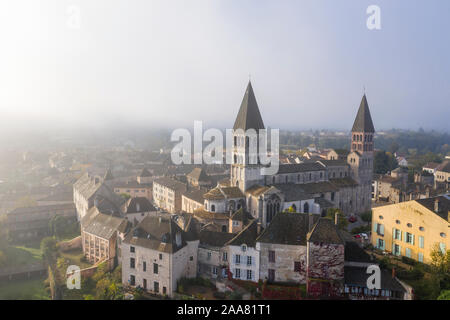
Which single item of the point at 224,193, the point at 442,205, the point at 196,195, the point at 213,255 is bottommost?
the point at 213,255

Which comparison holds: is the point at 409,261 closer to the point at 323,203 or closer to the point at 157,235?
the point at 323,203

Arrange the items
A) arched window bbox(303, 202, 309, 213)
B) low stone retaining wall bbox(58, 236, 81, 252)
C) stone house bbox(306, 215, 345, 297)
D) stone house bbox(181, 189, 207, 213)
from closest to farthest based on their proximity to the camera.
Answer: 1. stone house bbox(306, 215, 345, 297)
2. low stone retaining wall bbox(58, 236, 81, 252)
3. arched window bbox(303, 202, 309, 213)
4. stone house bbox(181, 189, 207, 213)

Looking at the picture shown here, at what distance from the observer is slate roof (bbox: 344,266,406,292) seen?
32.8 meters

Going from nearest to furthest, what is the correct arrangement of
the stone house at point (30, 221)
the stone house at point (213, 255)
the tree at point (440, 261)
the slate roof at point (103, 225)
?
the tree at point (440, 261) < the stone house at point (213, 255) < the slate roof at point (103, 225) < the stone house at point (30, 221)

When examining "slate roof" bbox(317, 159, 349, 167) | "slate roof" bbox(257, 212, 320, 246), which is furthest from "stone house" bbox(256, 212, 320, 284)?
"slate roof" bbox(317, 159, 349, 167)

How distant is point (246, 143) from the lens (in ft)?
179

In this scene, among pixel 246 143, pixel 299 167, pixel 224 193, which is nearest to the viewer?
pixel 224 193

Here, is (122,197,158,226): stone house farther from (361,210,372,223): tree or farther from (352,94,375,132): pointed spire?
(352,94,375,132): pointed spire

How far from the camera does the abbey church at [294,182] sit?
5288 centimetres

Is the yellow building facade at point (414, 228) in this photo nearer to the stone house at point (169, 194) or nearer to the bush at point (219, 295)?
the bush at point (219, 295)

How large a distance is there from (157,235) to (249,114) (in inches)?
973

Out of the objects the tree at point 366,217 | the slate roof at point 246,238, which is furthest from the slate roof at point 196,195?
the tree at point 366,217

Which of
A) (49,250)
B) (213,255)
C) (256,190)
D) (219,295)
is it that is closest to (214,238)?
(213,255)

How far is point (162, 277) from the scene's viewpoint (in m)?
36.8
